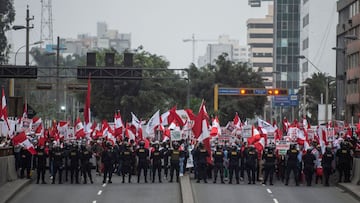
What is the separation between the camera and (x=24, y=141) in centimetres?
3931

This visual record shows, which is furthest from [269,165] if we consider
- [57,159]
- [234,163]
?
[57,159]

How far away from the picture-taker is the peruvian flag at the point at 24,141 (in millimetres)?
39219

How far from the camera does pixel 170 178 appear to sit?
40094 mm

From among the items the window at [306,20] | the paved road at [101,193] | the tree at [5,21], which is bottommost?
the paved road at [101,193]

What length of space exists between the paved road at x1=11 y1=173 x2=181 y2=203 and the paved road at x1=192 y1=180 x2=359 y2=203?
1.03m

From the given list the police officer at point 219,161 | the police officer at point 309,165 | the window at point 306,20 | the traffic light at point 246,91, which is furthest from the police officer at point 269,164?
the window at point 306,20

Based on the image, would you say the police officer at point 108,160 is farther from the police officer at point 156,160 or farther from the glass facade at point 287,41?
the glass facade at point 287,41

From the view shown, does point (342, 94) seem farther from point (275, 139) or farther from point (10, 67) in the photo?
point (275, 139)

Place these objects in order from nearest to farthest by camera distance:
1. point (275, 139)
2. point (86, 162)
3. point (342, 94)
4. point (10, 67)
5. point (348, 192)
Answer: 1. point (348, 192)
2. point (86, 162)
3. point (275, 139)
4. point (10, 67)
5. point (342, 94)

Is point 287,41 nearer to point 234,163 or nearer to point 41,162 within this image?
point 234,163

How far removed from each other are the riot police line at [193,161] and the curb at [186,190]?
1045mm

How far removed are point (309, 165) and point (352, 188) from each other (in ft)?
9.85

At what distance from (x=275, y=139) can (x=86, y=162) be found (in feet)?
28.0

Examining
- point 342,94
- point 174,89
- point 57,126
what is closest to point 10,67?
point 57,126
